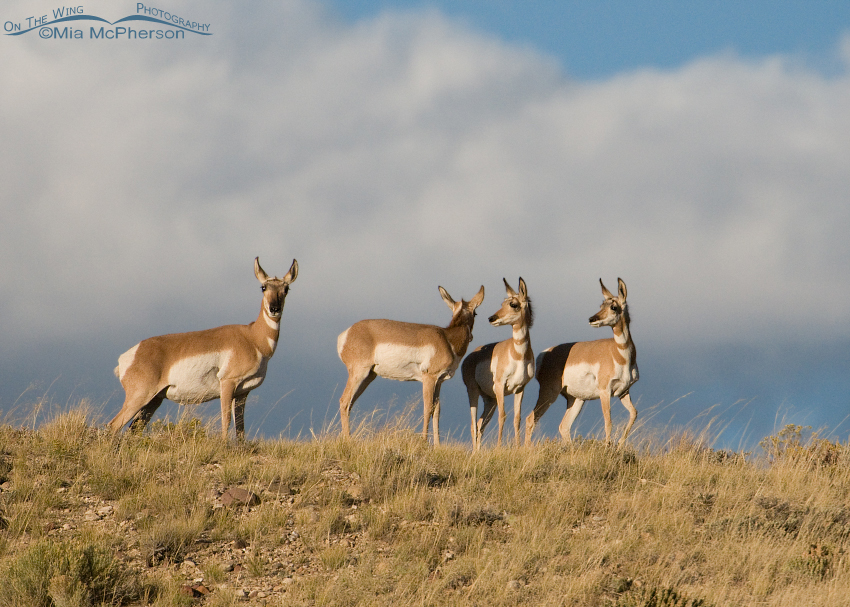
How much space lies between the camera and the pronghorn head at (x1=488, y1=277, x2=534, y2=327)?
46.1 feet

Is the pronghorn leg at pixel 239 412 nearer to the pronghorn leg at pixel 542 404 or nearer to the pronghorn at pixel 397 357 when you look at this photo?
the pronghorn at pixel 397 357

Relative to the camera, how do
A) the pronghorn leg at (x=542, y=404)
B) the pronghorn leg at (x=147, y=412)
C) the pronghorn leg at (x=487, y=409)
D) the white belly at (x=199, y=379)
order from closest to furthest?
1. the white belly at (x=199, y=379)
2. the pronghorn leg at (x=147, y=412)
3. the pronghorn leg at (x=542, y=404)
4. the pronghorn leg at (x=487, y=409)

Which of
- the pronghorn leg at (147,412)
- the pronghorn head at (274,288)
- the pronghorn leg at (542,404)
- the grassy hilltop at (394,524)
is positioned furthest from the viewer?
the pronghorn leg at (542,404)

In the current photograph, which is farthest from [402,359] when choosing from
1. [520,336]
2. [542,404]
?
[542,404]

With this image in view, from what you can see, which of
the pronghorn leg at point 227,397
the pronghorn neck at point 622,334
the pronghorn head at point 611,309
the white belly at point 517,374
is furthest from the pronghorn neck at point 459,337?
the pronghorn leg at point 227,397

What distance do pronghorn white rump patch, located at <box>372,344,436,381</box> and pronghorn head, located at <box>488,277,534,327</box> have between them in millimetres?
1288

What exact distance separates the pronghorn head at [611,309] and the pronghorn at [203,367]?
5.58m

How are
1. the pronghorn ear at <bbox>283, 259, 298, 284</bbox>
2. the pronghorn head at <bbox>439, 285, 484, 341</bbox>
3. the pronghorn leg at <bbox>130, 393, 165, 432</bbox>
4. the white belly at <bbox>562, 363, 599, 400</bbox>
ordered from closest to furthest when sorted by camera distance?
the pronghorn leg at <bbox>130, 393, 165, 432</bbox>
the pronghorn ear at <bbox>283, 259, 298, 284</bbox>
the white belly at <bbox>562, 363, 599, 400</bbox>
the pronghorn head at <bbox>439, 285, 484, 341</bbox>

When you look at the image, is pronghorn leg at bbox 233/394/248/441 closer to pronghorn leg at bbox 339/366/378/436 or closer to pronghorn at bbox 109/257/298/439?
pronghorn at bbox 109/257/298/439

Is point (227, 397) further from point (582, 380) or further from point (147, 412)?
point (582, 380)

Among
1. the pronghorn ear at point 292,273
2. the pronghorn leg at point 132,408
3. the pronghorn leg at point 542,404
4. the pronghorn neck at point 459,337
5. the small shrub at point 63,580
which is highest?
the pronghorn ear at point 292,273

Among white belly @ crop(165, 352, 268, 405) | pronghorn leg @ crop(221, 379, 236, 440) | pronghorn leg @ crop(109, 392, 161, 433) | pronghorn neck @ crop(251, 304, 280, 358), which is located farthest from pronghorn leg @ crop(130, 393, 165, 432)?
pronghorn neck @ crop(251, 304, 280, 358)

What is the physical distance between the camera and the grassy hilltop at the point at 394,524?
24.7 ft

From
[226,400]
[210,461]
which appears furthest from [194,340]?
[210,461]
